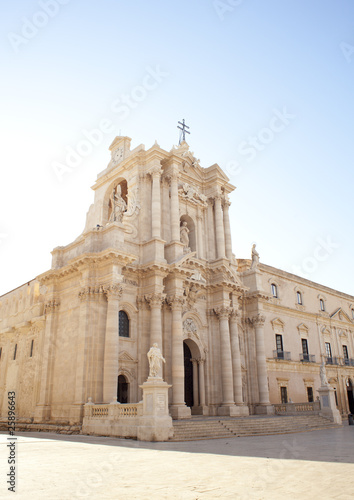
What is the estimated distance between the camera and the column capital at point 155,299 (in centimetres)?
2302

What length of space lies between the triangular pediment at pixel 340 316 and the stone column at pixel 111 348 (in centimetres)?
2700

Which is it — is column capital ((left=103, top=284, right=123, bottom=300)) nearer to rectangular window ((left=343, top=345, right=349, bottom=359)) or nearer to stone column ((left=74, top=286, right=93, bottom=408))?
stone column ((left=74, top=286, right=93, bottom=408))

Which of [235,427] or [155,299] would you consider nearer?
[235,427]

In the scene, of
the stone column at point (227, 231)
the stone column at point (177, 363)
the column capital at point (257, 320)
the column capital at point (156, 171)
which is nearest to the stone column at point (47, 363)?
the stone column at point (177, 363)

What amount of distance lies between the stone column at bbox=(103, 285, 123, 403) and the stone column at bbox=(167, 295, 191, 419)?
146 inches

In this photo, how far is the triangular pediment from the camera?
41.7 metres

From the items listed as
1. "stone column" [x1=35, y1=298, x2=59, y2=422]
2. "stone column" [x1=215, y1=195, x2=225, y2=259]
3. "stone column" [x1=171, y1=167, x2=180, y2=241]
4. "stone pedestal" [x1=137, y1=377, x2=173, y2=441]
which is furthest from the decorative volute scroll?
"stone pedestal" [x1=137, y1=377, x2=173, y2=441]

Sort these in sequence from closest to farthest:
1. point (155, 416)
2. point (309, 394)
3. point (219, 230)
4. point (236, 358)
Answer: point (155, 416), point (236, 358), point (219, 230), point (309, 394)

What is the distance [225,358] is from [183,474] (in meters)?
18.1

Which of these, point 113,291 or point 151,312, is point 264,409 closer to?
point 151,312

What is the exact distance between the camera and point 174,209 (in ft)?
86.7

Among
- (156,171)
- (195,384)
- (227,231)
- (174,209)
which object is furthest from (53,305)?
(227,231)

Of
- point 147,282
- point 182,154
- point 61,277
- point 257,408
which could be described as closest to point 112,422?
point 147,282

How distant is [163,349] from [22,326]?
10502 mm
